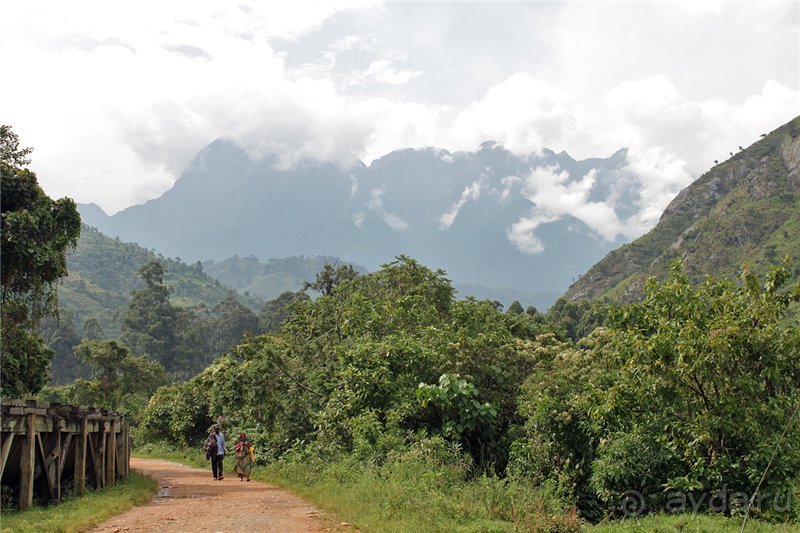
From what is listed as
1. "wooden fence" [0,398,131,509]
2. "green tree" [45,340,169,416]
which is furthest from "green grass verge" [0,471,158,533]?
"green tree" [45,340,169,416]

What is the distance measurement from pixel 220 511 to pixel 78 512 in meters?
2.33

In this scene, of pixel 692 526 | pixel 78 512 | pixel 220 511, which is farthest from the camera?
pixel 220 511

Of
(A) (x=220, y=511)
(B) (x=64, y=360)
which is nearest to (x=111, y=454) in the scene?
(A) (x=220, y=511)

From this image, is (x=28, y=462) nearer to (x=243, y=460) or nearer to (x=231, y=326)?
(x=243, y=460)

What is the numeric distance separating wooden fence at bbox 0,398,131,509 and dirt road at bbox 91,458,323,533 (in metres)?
1.49

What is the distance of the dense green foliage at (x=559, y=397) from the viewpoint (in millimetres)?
12352

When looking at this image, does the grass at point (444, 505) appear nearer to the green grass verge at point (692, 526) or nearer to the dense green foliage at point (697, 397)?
the green grass verge at point (692, 526)

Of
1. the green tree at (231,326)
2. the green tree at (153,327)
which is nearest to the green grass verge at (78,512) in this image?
the green tree at (153,327)

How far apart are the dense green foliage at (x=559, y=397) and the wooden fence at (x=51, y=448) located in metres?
4.81

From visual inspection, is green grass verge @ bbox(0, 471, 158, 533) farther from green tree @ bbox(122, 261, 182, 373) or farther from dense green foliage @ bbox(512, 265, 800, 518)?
green tree @ bbox(122, 261, 182, 373)

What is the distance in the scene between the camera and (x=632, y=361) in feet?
42.6

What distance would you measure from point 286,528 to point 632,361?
719 cm

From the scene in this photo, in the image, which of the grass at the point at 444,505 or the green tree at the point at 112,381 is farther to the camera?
the green tree at the point at 112,381

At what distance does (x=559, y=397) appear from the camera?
52.2 ft
